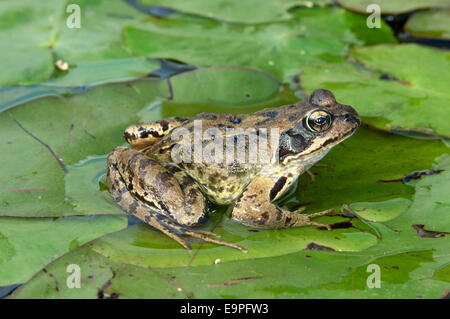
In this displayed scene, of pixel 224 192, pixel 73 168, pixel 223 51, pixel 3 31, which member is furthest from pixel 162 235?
pixel 3 31

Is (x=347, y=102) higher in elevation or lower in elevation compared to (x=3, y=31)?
lower

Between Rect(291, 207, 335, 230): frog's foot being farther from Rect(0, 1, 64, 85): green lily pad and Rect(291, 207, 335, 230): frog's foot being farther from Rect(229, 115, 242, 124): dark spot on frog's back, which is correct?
Rect(0, 1, 64, 85): green lily pad

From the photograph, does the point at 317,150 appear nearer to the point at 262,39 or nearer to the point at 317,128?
the point at 317,128

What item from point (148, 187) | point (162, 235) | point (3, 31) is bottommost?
point (162, 235)

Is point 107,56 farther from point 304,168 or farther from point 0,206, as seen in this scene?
point 304,168

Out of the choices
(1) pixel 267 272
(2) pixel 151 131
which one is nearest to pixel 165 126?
(2) pixel 151 131

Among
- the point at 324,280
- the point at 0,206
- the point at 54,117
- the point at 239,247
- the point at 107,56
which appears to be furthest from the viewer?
the point at 107,56

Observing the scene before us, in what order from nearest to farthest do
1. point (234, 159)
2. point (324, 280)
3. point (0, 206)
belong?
1. point (324, 280)
2. point (0, 206)
3. point (234, 159)
